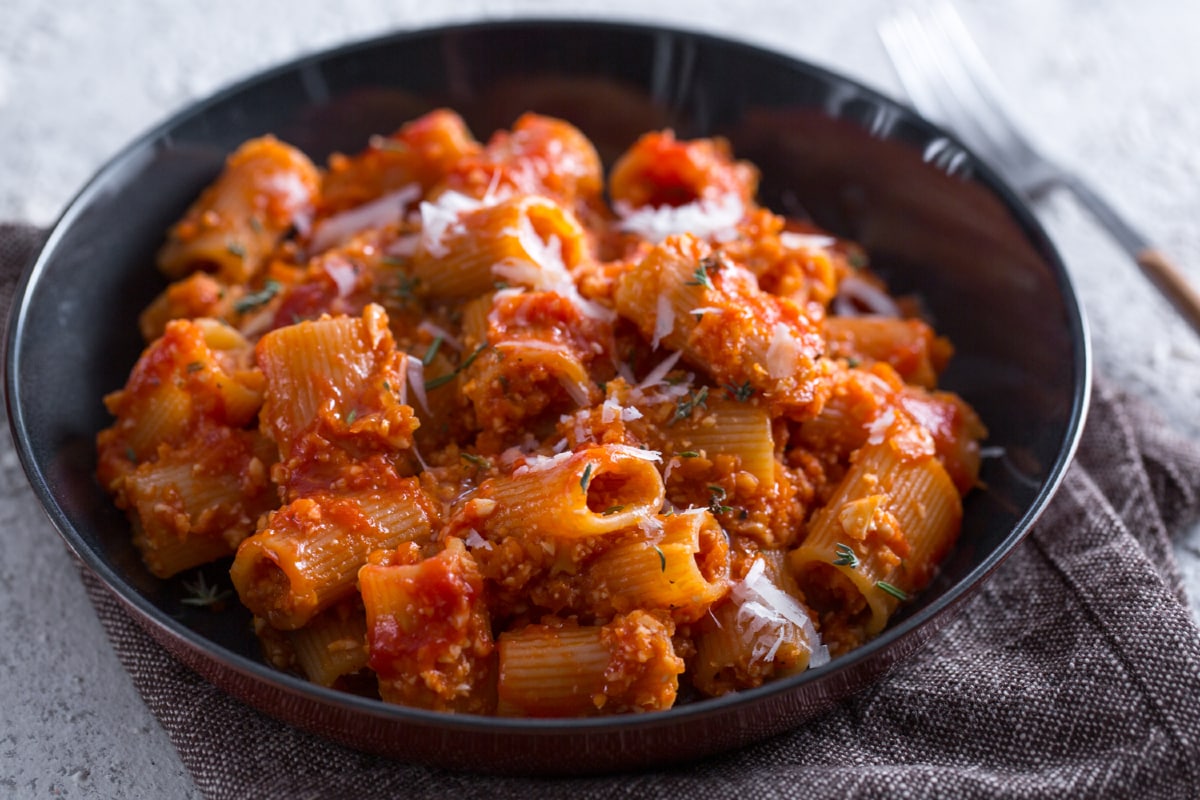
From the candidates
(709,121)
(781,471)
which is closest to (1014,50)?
(709,121)

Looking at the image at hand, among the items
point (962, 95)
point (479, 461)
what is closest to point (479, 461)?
point (479, 461)

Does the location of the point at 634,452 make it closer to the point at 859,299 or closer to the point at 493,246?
the point at 493,246

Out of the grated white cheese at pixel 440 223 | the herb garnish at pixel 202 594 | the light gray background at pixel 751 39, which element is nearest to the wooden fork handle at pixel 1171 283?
the light gray background at pixel 751 39

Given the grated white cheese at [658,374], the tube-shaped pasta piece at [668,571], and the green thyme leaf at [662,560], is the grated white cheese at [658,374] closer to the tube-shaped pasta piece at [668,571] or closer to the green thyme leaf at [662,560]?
the tube-shaped pasta piece at [668,571]

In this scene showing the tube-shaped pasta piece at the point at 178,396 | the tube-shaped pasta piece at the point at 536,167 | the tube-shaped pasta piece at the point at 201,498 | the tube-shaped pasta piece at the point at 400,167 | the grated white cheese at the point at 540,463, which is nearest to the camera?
the grated white cheese at the point at 540,463

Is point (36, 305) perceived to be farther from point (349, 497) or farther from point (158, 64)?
point (158, 64)

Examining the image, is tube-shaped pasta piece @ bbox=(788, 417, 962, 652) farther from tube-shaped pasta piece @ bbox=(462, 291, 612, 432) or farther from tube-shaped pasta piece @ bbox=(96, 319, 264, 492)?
tube-shaped pasta piece @ bbox=(96, 319, 264, 492)
